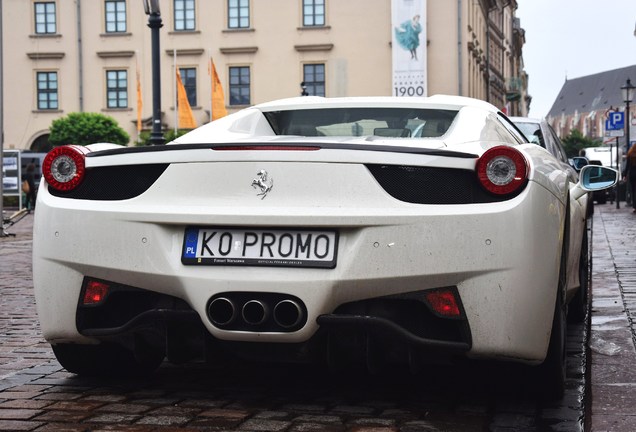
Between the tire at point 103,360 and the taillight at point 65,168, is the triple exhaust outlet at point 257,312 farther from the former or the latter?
the taillight at point 65,168

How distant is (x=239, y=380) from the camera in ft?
16.3

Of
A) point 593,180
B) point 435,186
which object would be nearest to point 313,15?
point 593,180

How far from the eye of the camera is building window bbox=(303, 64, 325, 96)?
54.4 metres

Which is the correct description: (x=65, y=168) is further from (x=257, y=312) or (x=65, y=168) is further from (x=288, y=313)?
(x=288, y=313)

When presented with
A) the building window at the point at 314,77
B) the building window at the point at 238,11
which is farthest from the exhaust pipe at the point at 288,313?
the building window at the point at 238,11

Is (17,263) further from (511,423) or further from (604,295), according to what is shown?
(511,423)

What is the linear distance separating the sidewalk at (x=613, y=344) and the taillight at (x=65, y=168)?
88.4 inches

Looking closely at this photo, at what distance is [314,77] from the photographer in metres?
54.6

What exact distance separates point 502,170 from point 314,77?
5114 centimetres

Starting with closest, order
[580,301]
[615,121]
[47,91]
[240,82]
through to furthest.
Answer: [580,301], [615,121], [240,82], [47,91]

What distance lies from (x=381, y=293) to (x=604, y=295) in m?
4.76

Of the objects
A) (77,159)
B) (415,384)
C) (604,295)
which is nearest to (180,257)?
(77,159)

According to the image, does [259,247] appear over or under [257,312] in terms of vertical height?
over

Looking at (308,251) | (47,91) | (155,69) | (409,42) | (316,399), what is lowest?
(316,399)
